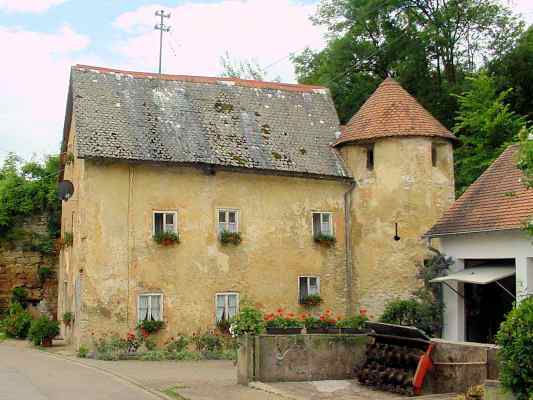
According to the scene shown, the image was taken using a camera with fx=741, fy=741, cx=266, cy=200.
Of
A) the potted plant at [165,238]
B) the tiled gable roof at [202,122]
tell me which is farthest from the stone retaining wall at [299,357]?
the tiled gable roof at [202,122]

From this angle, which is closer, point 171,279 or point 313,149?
point 171,279

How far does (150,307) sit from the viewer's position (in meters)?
25.1

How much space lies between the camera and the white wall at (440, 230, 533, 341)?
65.8 feet

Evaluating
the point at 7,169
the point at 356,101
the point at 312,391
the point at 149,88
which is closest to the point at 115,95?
the point at 149,88

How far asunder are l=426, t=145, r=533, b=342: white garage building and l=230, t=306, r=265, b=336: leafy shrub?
6819 millimetres

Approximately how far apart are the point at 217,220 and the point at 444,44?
71.1 ft

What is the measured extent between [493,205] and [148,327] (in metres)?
11.7

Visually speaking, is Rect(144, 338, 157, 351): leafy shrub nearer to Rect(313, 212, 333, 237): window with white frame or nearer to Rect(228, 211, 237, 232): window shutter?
Rect(228, 211, 237, 232): window shutter

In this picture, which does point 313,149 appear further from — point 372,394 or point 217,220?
A: point 372,394

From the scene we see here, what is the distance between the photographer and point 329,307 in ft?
90.1

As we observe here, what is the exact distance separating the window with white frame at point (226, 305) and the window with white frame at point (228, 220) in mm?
2302

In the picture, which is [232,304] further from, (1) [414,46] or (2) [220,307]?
(1) [414,46]

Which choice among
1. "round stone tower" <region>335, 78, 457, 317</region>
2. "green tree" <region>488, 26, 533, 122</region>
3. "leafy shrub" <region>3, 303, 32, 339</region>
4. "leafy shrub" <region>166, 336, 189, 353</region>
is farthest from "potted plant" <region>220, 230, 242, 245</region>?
"green tree" <region>488, 26, 533, 122</region>

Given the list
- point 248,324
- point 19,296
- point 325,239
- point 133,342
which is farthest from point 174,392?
point 19,296
